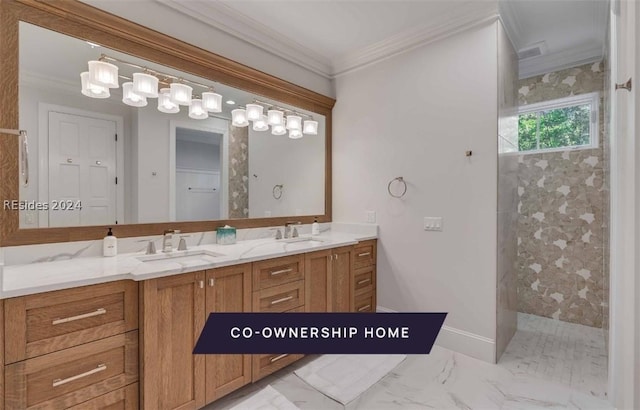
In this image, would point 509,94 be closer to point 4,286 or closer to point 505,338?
point 505,338

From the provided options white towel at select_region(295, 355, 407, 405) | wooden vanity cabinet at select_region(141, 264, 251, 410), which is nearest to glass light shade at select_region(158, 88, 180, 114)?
wooden vanity cabinet at select_region(141, 264, 251, 410)

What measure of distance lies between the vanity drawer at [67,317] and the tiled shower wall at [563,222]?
11.9ft

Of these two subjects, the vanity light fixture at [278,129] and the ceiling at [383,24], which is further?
the vanity light fixture at [278,129]

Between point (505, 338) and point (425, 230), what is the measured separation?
1.08 meters

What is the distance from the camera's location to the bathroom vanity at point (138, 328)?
3.98 ft

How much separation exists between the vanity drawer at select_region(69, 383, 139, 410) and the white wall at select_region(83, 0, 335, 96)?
6.96 feet

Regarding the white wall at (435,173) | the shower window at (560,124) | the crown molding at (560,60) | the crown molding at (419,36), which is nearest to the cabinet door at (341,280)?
the white wall at (435,173)

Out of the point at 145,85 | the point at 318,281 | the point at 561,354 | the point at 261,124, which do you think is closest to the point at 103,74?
the point at 145,85

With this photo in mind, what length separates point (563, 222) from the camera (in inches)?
120

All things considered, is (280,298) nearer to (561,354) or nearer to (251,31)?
(251,31)

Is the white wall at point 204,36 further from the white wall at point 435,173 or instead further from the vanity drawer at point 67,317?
the vanity drawer at point 67,317

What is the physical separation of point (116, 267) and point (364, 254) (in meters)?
1.96

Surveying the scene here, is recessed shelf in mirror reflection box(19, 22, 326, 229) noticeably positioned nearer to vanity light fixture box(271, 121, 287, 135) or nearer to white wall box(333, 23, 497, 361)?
vanity light fixture box(271, 121, 287, 135)

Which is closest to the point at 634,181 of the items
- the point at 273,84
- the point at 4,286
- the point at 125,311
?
the point at 125,311
